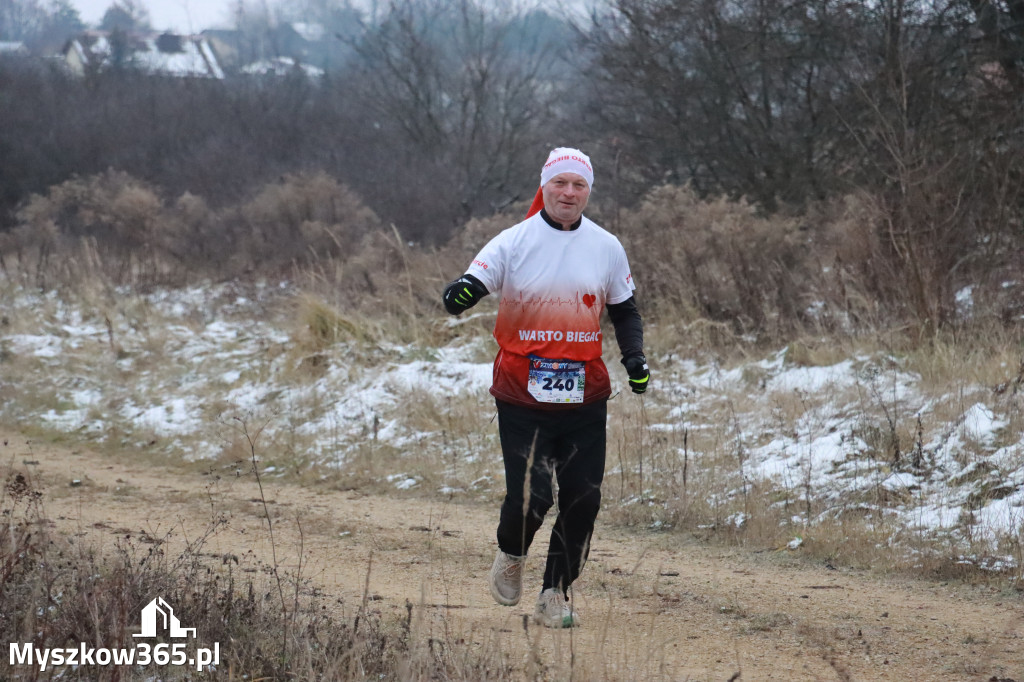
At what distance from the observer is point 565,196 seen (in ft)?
14.4

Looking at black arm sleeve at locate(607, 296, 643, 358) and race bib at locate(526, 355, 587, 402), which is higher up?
black arm sleeve at locate(607, 296, 643, 358)

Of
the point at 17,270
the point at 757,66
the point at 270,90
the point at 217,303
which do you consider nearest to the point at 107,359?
the point at 217,303

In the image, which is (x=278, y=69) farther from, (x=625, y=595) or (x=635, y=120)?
(x=625, y=595)

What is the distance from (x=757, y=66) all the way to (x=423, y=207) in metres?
8.82

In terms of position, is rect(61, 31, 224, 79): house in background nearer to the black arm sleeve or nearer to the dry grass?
the dry grass

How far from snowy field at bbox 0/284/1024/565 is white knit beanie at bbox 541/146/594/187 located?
314 cm

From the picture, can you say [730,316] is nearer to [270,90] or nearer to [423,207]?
[423,207]

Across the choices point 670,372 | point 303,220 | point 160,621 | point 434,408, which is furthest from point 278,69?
point 160,621

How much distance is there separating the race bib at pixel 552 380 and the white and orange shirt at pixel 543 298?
2 cm

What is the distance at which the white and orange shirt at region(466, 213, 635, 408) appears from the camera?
4.29 m

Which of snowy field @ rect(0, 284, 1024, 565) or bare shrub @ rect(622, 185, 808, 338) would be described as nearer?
snowy field @ rect(0, 284, 1024, 565)

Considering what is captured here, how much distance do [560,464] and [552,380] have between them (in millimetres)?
372

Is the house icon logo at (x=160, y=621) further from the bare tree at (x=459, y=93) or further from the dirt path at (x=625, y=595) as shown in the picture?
the bare tree at (x=459, y=93)

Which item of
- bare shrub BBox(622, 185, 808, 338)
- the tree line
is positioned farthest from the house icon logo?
bare shrub BBox(622, 185, 808, 338)
